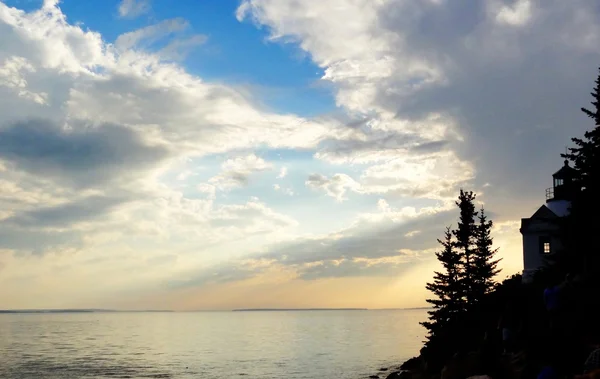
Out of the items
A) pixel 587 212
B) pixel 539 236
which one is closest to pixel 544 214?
pixel 539 236

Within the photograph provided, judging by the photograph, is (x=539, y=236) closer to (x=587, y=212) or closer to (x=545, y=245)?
(x=545, y=245)

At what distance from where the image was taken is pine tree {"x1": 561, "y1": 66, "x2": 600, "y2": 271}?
31.9 m

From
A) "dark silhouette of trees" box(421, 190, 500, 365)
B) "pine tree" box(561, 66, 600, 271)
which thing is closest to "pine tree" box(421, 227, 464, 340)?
"dark silhouette of trees" box(421, 190, 500, 365)

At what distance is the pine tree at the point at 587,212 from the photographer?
1257 inches

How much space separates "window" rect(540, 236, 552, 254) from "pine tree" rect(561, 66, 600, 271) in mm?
10448

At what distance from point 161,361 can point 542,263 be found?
5133 centimetres

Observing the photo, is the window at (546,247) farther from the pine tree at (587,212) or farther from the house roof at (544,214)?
the pine tree at (587,212)

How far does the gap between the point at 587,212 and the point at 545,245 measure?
13348mm

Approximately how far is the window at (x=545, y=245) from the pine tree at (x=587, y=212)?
10448mm

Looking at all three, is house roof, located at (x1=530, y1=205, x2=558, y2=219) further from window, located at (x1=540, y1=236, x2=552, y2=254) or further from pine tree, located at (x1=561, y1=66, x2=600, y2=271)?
pine tree, located at (x1=561, y1=66, x2=600, y2=271)

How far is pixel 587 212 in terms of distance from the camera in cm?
3288

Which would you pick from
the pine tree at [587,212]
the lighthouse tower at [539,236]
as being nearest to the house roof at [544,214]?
the lighthouse tower at [539,236]

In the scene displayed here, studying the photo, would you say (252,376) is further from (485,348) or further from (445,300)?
(485,348)

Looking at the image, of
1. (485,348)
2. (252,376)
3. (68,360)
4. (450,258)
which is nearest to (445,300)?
(450,258)
